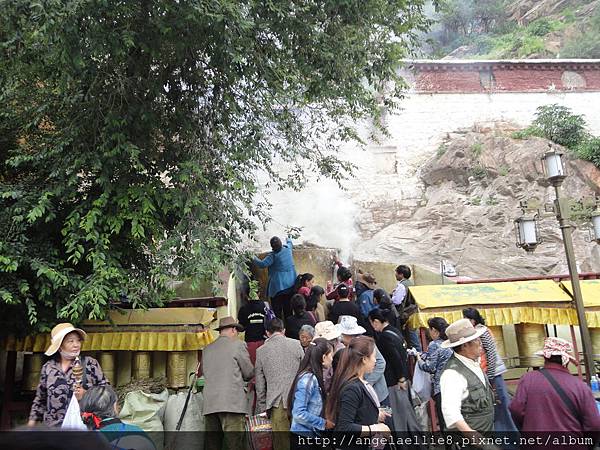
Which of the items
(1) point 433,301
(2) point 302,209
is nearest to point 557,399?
(1) point 433,301

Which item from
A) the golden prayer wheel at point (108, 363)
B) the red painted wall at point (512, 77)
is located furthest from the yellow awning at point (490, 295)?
the red painted wall at point (512, 77)

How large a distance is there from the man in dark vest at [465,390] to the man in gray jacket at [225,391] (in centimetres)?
244

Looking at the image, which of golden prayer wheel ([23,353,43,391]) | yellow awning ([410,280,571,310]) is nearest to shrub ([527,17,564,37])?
yellow awning ([410,280,571,310])

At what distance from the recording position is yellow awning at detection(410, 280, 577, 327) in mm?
7074

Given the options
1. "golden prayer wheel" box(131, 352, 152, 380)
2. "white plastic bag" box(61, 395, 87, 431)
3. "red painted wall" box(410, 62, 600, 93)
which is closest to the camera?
"white plastic bag" box(61, 395, 87, 431)

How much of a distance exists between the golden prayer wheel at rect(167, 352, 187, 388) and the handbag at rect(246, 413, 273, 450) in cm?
171

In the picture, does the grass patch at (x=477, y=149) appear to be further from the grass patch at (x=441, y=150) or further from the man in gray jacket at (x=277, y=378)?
the man in gray jacket at (x=277, y=378)

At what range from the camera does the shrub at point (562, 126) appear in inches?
769

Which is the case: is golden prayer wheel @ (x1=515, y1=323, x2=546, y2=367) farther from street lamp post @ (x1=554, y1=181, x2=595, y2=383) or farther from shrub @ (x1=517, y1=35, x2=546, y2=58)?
shrub @ (x1=517, y1=35, x2=546, y2=58)

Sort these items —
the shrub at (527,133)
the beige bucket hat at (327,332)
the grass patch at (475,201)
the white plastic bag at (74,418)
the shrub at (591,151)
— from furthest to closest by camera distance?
the shrub at (527,133)
the shrub at (591,151)
the grass patch at (475,201)
the beige bucket hat at (327,332)
the white plastic bag at (74,418)

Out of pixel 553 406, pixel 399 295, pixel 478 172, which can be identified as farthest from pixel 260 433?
pixel 478 172

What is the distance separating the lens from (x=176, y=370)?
6.71m

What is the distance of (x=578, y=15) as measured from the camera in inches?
1133

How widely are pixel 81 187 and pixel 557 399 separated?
19.8 feet
